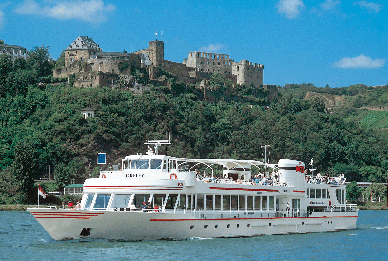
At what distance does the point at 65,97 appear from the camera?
303 feet

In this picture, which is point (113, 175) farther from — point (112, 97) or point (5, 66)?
point (5, 66)

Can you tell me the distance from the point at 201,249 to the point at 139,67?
78532mm

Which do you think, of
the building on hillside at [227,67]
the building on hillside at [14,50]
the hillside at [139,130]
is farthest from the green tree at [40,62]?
the building on hillside at [227,67]

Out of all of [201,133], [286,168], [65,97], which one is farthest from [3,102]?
[286,168]

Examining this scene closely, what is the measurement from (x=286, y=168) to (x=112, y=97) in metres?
56.7

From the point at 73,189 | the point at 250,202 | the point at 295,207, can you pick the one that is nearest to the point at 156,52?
the point at 73,189

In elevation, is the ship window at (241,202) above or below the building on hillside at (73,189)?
above

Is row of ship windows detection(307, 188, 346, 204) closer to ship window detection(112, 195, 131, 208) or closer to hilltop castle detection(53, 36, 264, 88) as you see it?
ship window detection(112, 195, 131, 208)

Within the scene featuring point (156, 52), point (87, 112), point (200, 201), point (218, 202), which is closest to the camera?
point (200, 201)

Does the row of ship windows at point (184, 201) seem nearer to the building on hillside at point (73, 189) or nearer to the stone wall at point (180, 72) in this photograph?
the building on hillside at point (73, 189)

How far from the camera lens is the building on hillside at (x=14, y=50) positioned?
4943 inches

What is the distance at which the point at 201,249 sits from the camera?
30.8 meters

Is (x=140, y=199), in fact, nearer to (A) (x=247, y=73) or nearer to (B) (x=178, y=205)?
(B) (x=178, y=205)

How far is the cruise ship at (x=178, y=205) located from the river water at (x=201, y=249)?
663 millimetres
